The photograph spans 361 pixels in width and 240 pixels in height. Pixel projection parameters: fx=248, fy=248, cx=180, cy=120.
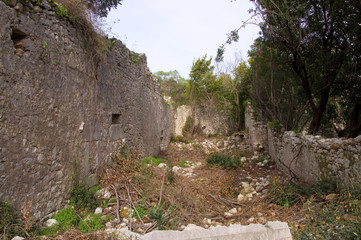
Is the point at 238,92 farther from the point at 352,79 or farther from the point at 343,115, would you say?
the point at 352,79

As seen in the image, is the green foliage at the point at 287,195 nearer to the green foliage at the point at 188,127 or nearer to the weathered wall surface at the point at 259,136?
the weathered wall surface at the point at 259,136

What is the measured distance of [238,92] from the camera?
16.5 meters

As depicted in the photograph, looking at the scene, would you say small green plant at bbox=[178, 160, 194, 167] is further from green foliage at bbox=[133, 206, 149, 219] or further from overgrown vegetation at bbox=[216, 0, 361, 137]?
green foliage at bbox=[133, 206, 149, 219]

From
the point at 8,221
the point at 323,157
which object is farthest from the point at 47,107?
the point at 323,157

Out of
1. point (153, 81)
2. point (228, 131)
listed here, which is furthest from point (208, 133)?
point (153, 81)

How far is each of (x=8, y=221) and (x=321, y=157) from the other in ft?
17.9

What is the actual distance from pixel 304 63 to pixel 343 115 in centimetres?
347

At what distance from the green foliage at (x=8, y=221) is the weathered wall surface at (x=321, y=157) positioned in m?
4.84

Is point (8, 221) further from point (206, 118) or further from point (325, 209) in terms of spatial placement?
Result: point (206, 118)

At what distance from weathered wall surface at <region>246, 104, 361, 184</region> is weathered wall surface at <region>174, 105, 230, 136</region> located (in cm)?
1021

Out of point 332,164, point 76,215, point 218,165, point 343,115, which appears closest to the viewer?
point 76,215

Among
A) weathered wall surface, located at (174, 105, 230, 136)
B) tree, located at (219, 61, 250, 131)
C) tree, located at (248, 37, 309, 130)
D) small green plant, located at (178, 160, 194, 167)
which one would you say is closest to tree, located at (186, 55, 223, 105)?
weathered wall surface, located at (174, 105, 230, 136)

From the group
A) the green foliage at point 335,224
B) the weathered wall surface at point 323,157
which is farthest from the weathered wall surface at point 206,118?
the green foliage at point 335,224

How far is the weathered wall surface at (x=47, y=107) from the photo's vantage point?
3109mm
